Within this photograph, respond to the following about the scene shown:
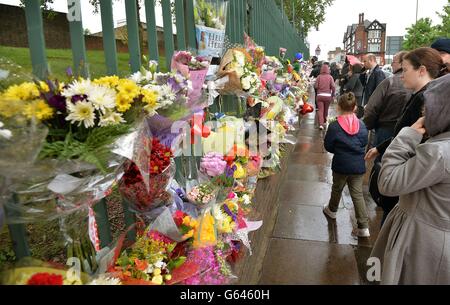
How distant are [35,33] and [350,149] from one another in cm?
354

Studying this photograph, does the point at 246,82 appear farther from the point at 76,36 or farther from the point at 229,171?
the point at 76,36

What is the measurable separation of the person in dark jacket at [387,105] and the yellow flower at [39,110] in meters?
4.57

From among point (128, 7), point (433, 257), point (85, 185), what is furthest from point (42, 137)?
point (433, 257)

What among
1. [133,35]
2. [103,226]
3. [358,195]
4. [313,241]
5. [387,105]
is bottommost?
[313,241]

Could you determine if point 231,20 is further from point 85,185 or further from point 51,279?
point 51,279

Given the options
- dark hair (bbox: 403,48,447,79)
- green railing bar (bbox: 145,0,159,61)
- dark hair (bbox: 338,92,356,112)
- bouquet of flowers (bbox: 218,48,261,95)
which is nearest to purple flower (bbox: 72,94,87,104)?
green railing bar (bbox: 145,0,159,61)

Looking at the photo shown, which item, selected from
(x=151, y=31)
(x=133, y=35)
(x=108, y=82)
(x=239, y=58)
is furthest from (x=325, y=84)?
(x=108, y=82)

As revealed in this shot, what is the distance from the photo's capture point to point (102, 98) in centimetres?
131

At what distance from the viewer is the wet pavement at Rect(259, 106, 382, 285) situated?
357 cm

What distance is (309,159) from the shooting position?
7531 millimetres

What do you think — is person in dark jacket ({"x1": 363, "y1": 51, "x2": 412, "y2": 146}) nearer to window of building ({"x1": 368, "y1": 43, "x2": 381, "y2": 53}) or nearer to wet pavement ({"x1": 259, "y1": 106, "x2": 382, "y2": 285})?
wet pavement ({"x1": 259, "y1": 106, "x2": 382, "y2": 285})

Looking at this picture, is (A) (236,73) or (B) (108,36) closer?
(B) (108,36)

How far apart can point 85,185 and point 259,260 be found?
8.73 feet

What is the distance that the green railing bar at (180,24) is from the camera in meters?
2.91
